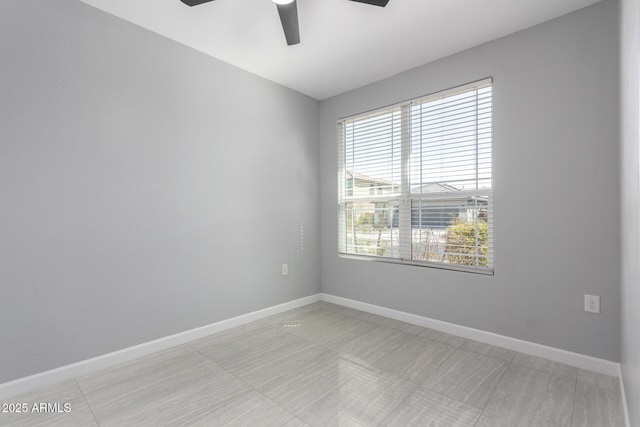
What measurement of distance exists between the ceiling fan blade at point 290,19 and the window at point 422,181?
4.65 ft

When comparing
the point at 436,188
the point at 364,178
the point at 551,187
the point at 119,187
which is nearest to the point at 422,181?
the point at 436,188

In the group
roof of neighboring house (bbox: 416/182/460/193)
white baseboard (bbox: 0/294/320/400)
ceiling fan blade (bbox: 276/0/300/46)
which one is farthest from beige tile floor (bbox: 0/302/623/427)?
ceiling fan blade (bbox: 276/0/300/46)

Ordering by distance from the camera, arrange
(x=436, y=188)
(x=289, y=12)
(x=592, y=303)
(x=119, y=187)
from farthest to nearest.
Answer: (x=436, y=188) → (x=119, y=187) → (x=592, y=303) → (x=289, y=12)

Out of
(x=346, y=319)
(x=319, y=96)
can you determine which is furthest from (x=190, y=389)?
(x=319, y=96)

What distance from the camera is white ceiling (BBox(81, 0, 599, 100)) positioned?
2.08 meters

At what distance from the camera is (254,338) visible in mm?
2615

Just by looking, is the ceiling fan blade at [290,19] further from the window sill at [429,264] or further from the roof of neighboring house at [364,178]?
the window sill at [429,264]

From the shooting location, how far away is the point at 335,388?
1860mm

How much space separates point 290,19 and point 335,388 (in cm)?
226

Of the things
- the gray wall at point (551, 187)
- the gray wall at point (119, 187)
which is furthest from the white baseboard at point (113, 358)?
the gray wall at point (551, 187)

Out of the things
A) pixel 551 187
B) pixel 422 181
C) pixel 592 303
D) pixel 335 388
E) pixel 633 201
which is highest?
pixel 422 181

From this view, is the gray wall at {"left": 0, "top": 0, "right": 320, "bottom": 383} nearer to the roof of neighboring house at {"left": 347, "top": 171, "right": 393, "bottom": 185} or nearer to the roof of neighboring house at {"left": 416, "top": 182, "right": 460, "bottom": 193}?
the roof of neighboring house at {"left": 347, "top": 171, "right": 393, "bottom": 185}

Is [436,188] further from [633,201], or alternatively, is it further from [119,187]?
[119,187]

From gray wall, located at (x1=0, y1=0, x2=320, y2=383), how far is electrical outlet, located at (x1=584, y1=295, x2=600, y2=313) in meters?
2.56
